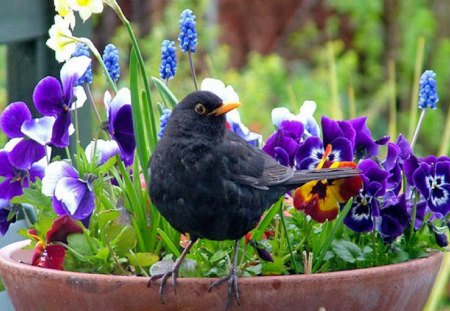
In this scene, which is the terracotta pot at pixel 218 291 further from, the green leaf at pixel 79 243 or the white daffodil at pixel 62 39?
the white daffodil at pixel 62 39

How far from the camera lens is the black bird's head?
1.71 metres

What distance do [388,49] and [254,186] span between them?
5.24 metres

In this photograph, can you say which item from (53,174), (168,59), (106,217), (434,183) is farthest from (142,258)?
(434,183)

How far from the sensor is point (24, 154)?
1.75m

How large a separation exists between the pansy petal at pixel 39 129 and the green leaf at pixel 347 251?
1.80ft

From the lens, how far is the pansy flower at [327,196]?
1.66 meters

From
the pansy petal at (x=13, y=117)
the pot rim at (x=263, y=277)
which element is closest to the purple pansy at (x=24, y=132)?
the pansy petal at (x=13, y=117)

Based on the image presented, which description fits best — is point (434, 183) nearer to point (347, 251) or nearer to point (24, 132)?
point (347, 251)

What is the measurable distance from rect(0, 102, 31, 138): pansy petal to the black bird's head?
0.87 ft

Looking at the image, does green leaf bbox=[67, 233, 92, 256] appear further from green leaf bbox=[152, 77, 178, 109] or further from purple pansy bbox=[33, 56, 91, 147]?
green leaf bbox=[152, 77, 178, 109]

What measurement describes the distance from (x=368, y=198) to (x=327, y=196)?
8 centimetres

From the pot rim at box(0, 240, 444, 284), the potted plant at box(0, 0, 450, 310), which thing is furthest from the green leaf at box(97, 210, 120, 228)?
the pot rim at box(0, 240, 444, 284)

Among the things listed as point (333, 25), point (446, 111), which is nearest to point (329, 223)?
point (446, 111)

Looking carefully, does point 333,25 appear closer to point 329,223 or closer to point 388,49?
point 388,49
